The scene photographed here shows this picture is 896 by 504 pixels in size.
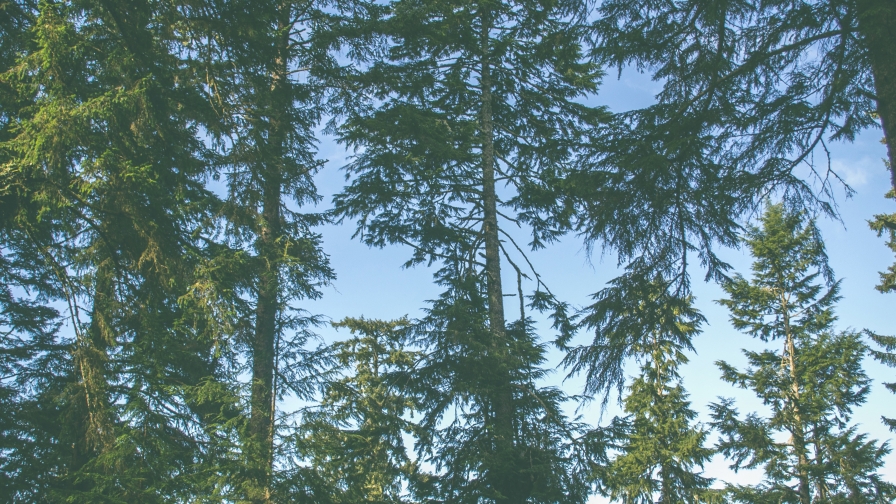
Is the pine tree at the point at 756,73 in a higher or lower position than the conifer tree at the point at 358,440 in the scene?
higher

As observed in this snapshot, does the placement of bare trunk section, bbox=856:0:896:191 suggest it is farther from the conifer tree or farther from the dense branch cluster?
the conifer tree

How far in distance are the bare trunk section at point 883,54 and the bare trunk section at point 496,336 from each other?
589 centimetres

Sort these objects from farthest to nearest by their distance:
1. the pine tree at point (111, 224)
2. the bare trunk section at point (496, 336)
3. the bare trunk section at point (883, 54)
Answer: the bare trunk section at point (496, 336)
the pine tree at point (111, 224)
the bare trunk section at point (883, 54)

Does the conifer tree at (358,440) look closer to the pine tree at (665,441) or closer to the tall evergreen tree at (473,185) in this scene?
the tall evergreen tree at (473,185)

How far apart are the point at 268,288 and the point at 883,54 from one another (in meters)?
8.70

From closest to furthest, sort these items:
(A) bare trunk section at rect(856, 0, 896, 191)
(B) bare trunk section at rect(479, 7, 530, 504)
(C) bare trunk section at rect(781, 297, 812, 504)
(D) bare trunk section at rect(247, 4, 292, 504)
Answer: (A) bare trunk section at rect(856, 0, 896, 191) < (D) bare trunk section at rect(247, 4, 292, 504) < (B) bare trunk section at rect(479, 7, 530, 504) < (C) bare trunk section at rect(781, 297, 812, 504)

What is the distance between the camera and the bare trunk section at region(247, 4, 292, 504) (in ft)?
27.1

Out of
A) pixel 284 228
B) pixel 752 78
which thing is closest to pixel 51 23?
pixel 284 228

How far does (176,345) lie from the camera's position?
27.2 ft

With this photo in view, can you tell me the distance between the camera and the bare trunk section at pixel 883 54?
4.76 meters

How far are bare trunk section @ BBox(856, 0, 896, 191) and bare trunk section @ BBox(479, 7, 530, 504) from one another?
19.3 feet

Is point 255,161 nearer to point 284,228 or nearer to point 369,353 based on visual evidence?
point 284,228

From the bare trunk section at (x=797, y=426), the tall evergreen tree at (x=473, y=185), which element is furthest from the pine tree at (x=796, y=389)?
the tall evergreen tree at (x=473, y=185)

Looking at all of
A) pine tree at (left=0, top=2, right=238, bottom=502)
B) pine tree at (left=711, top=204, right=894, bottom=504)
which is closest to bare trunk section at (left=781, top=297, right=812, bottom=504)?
pine tree at (left=711, top=204, right=894, bottom=504)
